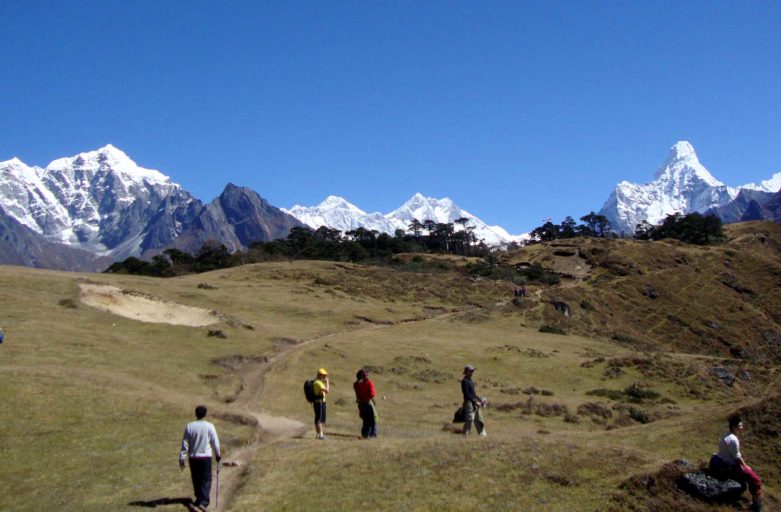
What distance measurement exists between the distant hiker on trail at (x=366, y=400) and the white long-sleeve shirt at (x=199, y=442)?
775cm

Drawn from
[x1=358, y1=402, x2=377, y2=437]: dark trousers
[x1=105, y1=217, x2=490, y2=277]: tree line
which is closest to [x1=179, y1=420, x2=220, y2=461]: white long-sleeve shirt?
[x1=358, y1=402, x2=377, y2=437]: dark trousers

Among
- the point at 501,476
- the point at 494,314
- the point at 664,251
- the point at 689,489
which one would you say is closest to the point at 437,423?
the point at 501,476

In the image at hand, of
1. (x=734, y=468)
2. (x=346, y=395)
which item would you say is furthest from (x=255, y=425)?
(x=734, y=468)

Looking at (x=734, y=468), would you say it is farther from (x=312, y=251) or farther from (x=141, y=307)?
(x=312, y=251)

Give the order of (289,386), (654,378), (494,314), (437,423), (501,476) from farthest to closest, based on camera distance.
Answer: (494,314) → (654,378) → (289,386) → (437,423) → (501,476)

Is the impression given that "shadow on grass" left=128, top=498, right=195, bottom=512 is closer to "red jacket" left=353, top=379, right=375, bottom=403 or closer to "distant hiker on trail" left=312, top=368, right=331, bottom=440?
"distant hiker on trail" left=312, top=368, right=331, bottom=440

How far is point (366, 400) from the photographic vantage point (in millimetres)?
23250

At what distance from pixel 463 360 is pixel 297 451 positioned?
31207 mm

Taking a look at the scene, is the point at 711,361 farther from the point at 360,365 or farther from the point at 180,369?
the point at 180,369

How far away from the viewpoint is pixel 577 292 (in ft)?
339

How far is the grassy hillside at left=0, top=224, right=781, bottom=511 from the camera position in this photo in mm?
16953

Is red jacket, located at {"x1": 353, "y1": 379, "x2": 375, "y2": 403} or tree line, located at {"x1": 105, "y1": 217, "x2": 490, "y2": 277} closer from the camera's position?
red jacket, located at {"x1": 353, "y1": 379, "x2": 375, "y2": 403}

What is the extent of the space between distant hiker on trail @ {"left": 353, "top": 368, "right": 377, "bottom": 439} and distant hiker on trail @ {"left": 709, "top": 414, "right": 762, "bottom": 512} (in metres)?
11.6

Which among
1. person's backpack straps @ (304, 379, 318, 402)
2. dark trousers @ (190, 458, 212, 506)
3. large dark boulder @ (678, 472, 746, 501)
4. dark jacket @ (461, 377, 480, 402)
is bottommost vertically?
dark trousers @ (190, 458, 212, 506)
